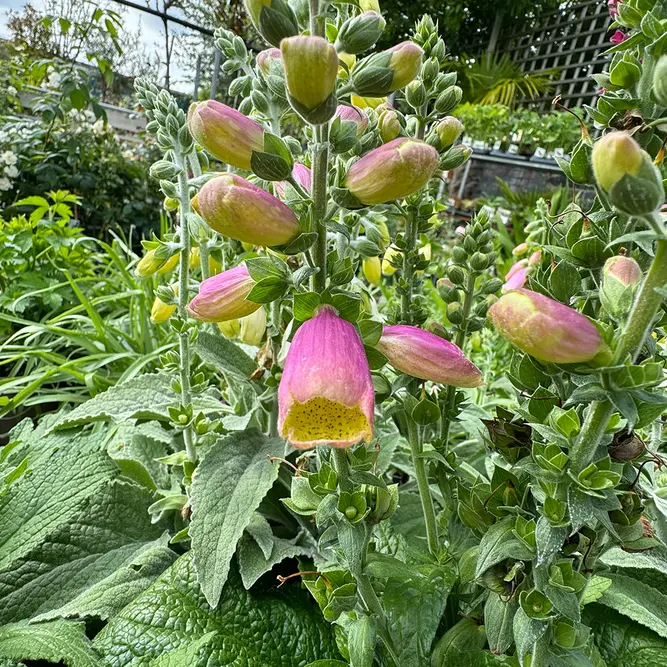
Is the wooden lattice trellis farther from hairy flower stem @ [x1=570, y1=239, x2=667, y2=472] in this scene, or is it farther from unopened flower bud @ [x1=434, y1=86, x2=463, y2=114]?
hairy flower stem @ [x1=570, y1=239, x2=667, y2=472]

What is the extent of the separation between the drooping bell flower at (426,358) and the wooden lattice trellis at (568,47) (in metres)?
6.26

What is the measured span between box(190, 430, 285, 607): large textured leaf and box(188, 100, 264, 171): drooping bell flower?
35 cm

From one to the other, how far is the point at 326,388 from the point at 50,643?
0.40m

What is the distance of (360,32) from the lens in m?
0.33

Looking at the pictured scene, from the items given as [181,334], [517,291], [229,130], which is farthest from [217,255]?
[517,291]

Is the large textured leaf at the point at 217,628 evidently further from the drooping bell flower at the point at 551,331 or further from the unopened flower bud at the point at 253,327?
the drooping bell flower at the point at 551,331

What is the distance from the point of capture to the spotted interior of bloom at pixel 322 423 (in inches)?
11.9

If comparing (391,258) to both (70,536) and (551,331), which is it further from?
(70,536)

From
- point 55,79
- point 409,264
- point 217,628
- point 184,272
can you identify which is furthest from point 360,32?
point 55,79

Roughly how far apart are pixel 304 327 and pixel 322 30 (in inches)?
7.8

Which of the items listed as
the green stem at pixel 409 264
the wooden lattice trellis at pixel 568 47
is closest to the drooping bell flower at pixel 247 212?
the green stem at pixel 409 264

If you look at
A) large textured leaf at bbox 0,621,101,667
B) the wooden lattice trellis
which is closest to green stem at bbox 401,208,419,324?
large textured leaf at bbox 0,621,101,667

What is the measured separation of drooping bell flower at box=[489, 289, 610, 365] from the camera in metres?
0.26

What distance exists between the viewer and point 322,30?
1.14ft
